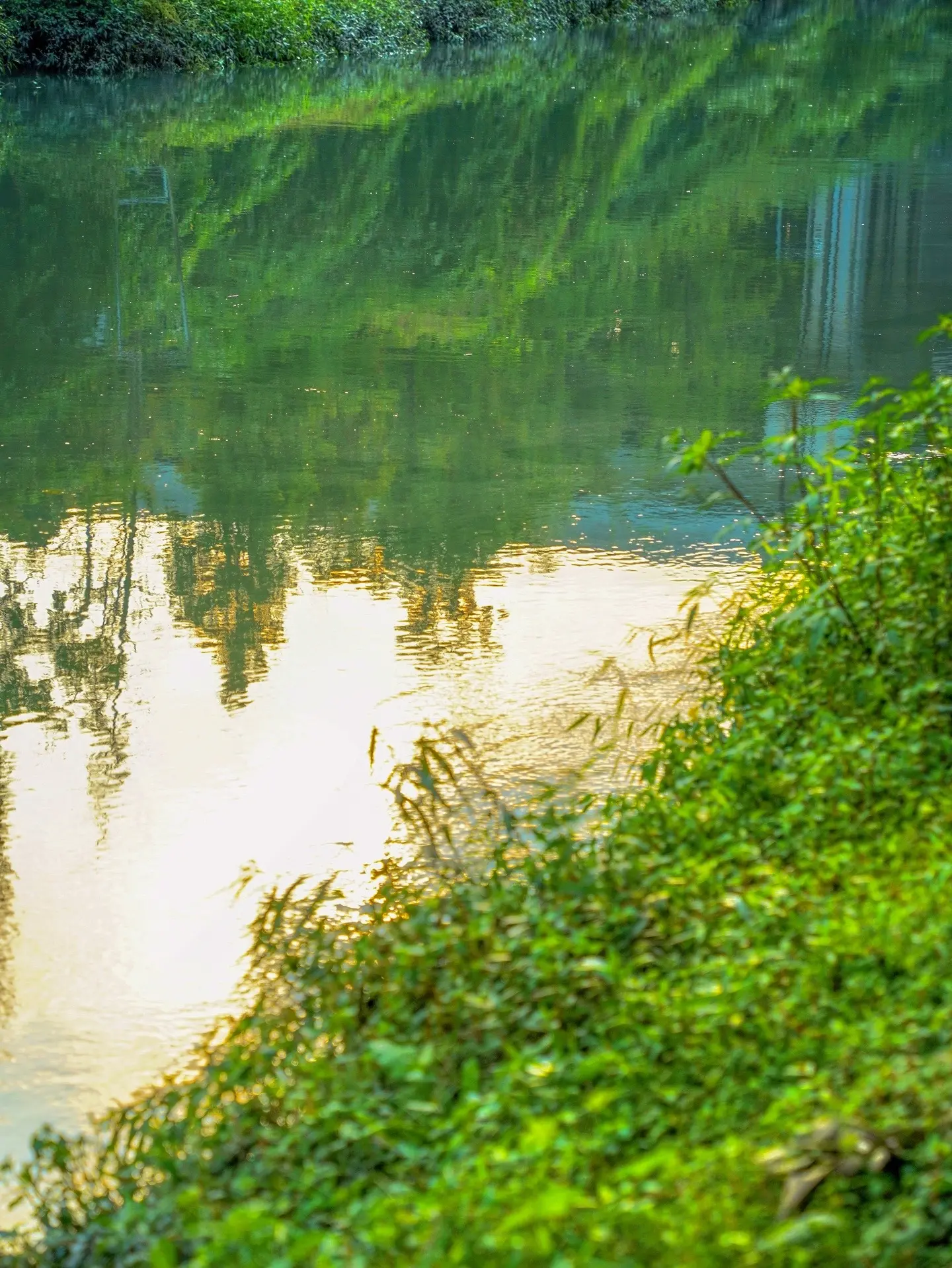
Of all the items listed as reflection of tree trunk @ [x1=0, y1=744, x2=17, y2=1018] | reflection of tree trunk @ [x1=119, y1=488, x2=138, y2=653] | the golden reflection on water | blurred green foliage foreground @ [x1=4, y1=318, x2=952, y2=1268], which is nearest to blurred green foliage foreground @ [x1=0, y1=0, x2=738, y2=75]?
reflection of tree trunk @ [x1=119, y1=488, x2=138, y2=653]

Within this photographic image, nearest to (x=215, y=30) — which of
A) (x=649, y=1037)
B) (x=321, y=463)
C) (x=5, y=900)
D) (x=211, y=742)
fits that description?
(x=321, y=463)

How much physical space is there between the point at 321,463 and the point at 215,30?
1198 inches

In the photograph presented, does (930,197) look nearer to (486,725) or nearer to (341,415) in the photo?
(341,415)

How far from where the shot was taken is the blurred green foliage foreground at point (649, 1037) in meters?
3.31

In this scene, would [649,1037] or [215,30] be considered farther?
[215,30]

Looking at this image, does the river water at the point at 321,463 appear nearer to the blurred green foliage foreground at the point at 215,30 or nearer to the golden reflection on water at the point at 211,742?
the golden reflection on water at the point at 211,742

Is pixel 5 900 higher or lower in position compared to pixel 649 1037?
lower

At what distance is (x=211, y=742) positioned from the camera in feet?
24.0

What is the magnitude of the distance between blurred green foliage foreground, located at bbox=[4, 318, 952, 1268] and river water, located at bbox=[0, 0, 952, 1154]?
86cm

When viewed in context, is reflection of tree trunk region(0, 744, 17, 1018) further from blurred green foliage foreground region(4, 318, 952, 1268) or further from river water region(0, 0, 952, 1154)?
blurred green foliage foreground region(4, 318, 952, 1268)

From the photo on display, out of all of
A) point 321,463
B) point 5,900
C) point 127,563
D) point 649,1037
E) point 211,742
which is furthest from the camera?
Answer: point 321,463

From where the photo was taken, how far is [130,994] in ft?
18.4

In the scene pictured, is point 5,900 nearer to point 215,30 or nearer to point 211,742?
point 211,742

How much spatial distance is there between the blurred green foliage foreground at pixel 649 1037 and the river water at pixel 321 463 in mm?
863
